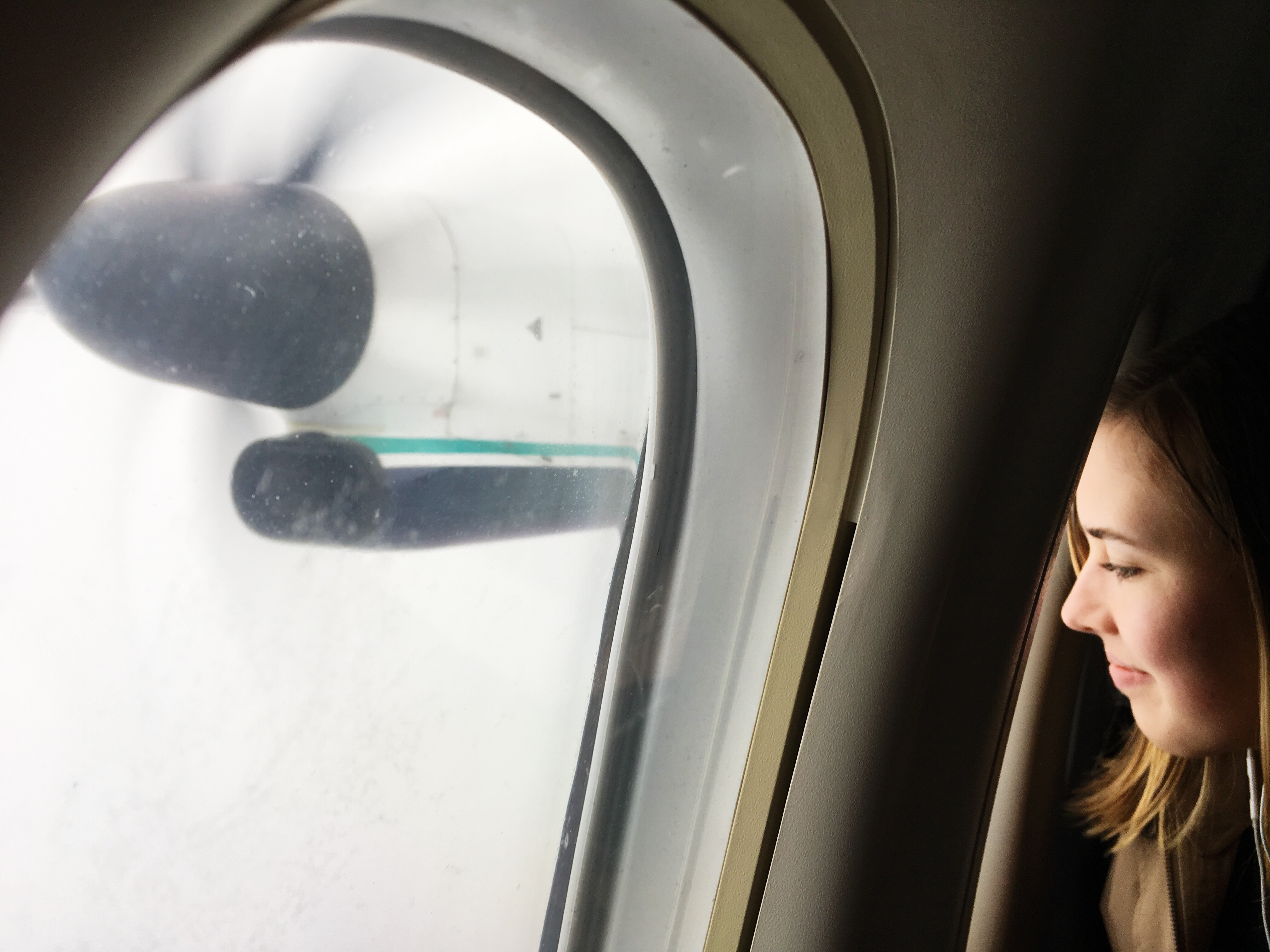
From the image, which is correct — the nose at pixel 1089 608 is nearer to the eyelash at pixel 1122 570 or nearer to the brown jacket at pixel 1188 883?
the eyelash at pixel 1122 570

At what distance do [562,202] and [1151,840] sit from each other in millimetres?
1105

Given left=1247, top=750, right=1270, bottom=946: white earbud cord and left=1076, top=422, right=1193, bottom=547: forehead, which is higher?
left=1076, top=422, right=1193, bottom=547: forehead

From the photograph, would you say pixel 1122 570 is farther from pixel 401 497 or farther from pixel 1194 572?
pixel 401 497

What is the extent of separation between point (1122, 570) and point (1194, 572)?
0.07 m

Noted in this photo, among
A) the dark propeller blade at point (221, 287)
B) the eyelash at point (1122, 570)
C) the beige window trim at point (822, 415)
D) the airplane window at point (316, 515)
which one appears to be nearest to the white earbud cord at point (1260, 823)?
the eyelash at point (1122, 570)

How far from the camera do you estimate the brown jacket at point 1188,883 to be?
1069mm

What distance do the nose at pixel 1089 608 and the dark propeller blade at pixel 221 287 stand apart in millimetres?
803

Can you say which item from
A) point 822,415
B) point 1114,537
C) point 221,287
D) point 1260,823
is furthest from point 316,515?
point 1260,823

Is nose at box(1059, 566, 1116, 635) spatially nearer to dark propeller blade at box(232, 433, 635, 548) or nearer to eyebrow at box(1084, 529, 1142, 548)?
eyebrow at box(1084, 529, 1142, 548)

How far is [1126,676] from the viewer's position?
3.20 ft

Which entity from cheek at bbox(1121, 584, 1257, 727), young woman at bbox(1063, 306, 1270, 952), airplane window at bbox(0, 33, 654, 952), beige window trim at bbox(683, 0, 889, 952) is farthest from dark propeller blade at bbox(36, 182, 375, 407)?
cheek at bbox(1121, 584, 1257, 727)

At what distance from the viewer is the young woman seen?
0.86m

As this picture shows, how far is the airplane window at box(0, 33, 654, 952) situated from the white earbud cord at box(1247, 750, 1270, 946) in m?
0.75

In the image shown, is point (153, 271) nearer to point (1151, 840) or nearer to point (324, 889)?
point (324, 889)
